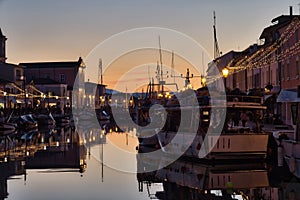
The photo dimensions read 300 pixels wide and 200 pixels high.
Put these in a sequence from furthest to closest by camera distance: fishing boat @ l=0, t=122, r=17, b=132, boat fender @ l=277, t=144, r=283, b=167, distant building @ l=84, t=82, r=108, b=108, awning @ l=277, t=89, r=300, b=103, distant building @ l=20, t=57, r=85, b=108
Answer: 1. distant building @ l=84, t=82, r=108, b=108
2. distant building @ l=20, t=57, r=85, b=108
3. fishing boat @ l=0, t=122, r=17, b=132
4. awning @ l=277, t=89, r=300, b=103
5. boat fender @ l=277, t=144, r=283, b=167

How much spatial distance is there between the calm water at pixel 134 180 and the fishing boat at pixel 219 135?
24.4 inches

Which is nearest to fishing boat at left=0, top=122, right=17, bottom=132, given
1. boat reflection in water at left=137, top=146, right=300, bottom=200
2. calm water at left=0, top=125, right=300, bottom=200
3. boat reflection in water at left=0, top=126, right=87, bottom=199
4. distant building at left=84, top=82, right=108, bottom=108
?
boat reflection in water at left=0, top=126, right=87, bottom=199

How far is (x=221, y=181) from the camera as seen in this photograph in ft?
70.0

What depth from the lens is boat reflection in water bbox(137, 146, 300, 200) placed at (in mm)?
18625

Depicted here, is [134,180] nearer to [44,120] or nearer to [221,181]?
[221,181]

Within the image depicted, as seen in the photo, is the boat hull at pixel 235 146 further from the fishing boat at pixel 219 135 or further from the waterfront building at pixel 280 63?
the waterfront building at pixel 280 63

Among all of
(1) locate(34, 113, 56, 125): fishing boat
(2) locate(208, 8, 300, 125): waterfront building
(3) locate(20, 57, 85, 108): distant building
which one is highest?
(3) locate(20, 57, 85, 108): distant building

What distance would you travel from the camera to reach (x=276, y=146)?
2575cm

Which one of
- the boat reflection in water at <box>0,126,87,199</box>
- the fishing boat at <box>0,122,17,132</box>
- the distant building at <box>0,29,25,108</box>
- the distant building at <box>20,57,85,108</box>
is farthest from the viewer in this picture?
the distant building at <box>20,57,85,108</box>

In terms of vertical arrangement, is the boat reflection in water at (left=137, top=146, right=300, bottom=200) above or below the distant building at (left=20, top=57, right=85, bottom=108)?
below

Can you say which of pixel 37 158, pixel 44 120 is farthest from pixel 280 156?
pixel 44 120

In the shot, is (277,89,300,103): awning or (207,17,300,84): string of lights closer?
(277,89,300,103): awning

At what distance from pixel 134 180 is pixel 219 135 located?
4.91 m

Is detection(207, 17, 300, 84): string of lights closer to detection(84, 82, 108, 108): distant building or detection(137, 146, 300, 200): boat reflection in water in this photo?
detection(137, 146, 300, 200): boat reflection in water
